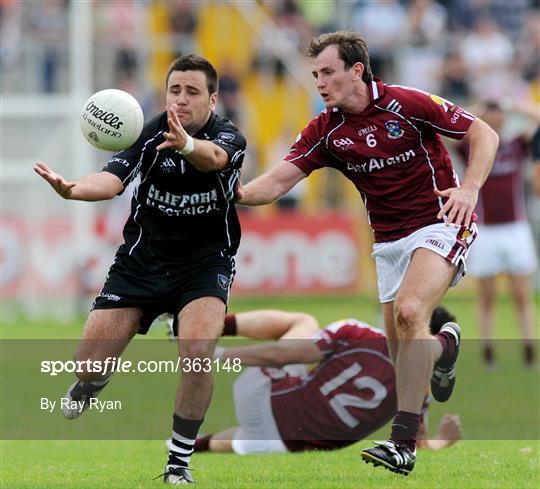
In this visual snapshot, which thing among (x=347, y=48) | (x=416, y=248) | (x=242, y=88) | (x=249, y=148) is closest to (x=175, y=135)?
(x=347, y=48)

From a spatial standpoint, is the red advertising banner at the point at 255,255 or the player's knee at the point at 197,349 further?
the red advertising banner at the point at 255,255

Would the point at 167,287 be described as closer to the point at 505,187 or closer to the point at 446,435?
the point at 446,435

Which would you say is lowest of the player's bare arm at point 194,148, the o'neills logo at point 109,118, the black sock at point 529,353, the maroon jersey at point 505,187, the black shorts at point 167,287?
the black sock at point 529,353

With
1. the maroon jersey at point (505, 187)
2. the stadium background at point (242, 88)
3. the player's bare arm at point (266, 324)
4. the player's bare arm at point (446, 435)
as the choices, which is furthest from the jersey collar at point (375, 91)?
the stadium background at point (242, 88)

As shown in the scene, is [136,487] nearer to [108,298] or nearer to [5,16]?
[108,298]

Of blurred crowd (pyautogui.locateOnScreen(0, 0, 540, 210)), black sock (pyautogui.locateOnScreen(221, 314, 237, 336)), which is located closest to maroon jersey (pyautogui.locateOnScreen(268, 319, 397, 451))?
black sock (pyautogui.locateOnScreen(221, 314, 237, 336))

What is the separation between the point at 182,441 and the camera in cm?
689

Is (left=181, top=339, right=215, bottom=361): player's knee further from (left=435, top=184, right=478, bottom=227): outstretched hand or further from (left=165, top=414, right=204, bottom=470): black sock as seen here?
(left=435, top=184, right=478, bottom=227): outstretched hand

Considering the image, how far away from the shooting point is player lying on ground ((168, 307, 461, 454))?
7.93 m

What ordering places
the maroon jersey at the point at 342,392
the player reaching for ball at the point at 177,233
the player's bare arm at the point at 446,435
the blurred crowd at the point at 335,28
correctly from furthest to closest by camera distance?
the blurred crowd at the point at 335,28 → the player's bare arm at the point at 446,435 → the maroon jersey at the point at 342,392 → the player reaching for ball at the point at 177,233

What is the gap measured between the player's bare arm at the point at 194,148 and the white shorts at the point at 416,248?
1.40 m

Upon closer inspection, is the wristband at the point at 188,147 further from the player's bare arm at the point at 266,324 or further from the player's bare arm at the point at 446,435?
the player's bare arm at the point at 446,435

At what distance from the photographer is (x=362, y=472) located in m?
7.15

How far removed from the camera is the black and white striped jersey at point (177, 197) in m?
7.25
